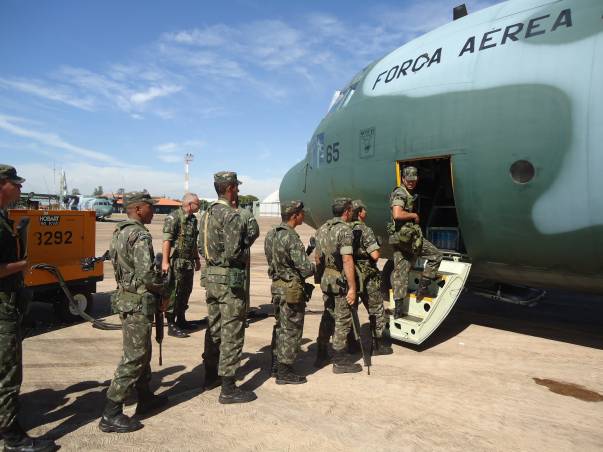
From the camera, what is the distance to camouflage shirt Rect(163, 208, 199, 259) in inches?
266

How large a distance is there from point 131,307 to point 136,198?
1005 millimetres

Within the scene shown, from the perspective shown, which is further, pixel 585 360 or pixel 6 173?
pixel 585 360

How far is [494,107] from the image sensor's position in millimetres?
5422

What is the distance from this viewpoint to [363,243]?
5566 millimetres

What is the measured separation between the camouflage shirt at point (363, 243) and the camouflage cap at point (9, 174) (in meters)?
3.58

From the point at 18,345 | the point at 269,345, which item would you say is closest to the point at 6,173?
the point at 18,345

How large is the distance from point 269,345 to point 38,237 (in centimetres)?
393

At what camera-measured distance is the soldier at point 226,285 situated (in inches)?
171

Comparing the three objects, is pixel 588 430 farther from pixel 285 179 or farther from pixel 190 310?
pixel 285 179

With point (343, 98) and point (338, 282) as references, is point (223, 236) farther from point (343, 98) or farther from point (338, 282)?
point (343, 98)

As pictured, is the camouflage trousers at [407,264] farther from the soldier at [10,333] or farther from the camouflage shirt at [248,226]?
the soldier at [10,333]

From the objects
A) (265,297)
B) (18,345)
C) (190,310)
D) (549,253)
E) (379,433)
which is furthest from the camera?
(265,297)

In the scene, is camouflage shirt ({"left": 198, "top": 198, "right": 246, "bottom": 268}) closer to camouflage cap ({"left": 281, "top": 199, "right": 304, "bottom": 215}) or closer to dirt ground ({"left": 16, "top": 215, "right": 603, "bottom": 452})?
camouflage cap ({"left": 281, "top": 199, "right": 304, "bottom": 215})

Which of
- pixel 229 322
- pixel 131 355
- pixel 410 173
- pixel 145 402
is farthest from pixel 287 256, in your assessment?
pixel 410 173
